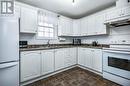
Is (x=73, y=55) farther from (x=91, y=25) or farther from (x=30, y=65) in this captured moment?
(x=30, y=65)

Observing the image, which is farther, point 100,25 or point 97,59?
point 100,25

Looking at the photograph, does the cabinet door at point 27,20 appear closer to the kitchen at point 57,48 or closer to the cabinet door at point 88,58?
the kitchen at point 57,48

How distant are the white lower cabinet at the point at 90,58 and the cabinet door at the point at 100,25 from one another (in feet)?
2.51

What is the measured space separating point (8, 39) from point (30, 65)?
0.94m

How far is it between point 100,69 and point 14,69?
2490 mm

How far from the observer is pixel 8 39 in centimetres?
152

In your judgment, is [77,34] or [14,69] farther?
[77,34]

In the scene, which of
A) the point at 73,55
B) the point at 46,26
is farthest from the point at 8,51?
the point at 73,55

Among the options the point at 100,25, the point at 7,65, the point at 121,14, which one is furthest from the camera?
the point at 100,25

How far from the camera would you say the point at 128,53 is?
6.29ft

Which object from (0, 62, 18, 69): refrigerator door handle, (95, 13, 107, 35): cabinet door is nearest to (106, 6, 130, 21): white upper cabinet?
(95, 13, 107, 35): cabinet door

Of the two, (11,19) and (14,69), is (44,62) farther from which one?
(11,19)

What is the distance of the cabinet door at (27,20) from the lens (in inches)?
91.4

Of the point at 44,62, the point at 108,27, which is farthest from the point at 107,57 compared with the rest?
the point at 44,62
